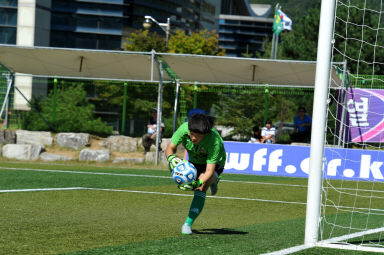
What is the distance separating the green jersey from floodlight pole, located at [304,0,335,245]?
1.05m

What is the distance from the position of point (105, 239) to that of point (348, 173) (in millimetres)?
12362

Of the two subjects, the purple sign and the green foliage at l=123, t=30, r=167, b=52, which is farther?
the green foliage at l=123, t=30, r=167, b=52

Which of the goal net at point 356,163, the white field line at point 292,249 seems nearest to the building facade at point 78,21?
the goal net at point 356,163

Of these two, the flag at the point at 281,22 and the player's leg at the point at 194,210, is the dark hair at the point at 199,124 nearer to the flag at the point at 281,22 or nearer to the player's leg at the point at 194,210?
the player's leg at the point at 194,210

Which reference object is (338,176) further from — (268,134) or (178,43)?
(178,43)

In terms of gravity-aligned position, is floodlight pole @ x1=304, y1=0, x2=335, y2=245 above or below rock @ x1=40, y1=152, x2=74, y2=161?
above

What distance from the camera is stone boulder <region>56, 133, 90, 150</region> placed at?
22.3m

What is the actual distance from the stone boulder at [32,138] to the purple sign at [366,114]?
10.3 m

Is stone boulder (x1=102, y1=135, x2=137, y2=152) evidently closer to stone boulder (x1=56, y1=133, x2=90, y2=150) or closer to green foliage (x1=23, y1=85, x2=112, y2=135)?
stone boulder (x1=56, y1=133, x2=90, y2=150)

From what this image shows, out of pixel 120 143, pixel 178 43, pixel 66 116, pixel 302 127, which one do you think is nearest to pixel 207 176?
pixel 302 127

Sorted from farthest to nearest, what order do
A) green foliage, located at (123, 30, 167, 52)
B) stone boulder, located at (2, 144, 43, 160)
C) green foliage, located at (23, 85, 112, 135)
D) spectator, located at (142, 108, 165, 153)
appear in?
green foliage, located at (123, 30, 167, 52), green foliage, located at (23, 85, 112, 135), spectator, located at (142, 108, 165, 153), stone boulder, located at (2, 144, 43, 160)

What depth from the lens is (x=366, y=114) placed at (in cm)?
2038

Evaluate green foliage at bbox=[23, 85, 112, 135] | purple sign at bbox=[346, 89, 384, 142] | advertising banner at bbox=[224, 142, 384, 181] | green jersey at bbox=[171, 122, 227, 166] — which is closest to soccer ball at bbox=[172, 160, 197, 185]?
green jersey at bbox=[171, 122, 227, 166]

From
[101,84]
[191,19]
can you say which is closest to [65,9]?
[191,19]
